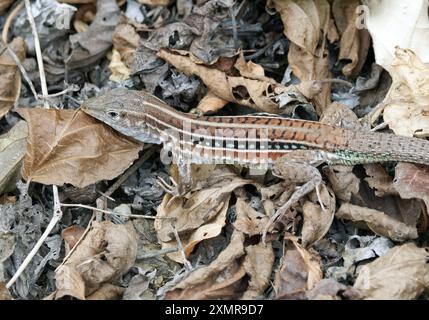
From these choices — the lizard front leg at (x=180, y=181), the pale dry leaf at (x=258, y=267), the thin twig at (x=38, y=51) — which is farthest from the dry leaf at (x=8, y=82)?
the pale dry leaf at (x=258, y=267)

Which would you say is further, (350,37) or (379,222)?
(350,37)

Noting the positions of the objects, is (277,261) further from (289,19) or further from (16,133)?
(16,133)

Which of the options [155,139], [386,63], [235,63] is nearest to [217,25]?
[235,63]

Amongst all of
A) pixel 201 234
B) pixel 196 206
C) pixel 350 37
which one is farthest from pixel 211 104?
pixel 350 37

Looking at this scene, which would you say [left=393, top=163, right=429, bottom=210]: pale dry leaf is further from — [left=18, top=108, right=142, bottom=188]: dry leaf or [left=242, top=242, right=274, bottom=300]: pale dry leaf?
[left=18, top=108, right=142, bottom=188]: dry leaf

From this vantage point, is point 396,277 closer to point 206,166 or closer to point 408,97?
point 408,97

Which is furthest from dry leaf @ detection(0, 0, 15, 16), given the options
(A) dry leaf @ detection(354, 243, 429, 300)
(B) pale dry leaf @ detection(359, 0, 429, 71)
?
(A) dry leaf @ detection(354, 243, 429, 300)
